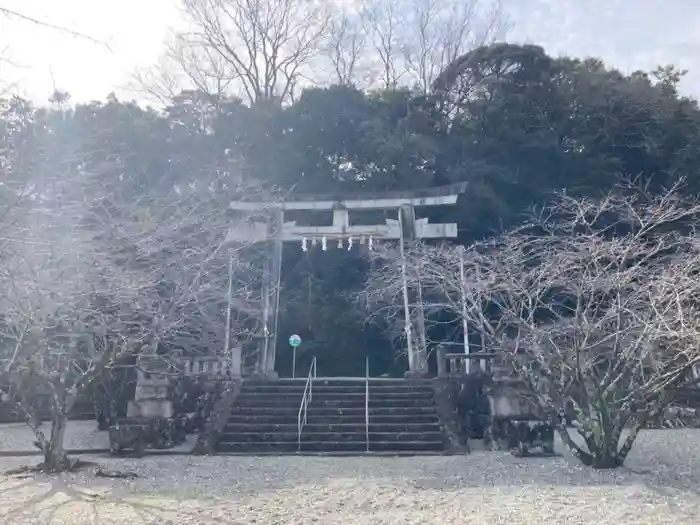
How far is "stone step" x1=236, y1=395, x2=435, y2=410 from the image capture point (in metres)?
12.5

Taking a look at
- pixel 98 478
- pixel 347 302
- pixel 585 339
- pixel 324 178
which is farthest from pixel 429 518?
pixel 324 178

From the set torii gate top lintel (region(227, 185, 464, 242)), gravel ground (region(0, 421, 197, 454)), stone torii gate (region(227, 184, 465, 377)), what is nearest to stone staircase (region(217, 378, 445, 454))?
gravel ground (region(0, 421, 197, 454))

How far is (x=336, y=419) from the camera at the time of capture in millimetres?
11945

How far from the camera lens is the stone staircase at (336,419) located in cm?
1099

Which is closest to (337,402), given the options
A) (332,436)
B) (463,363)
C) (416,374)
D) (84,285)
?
(332,436)

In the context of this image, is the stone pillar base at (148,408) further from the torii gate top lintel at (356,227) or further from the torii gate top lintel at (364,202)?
the torii gate top lintel at (364,202)

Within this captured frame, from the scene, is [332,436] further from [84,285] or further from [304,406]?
[84,285]

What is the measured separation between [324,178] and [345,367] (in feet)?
18.3

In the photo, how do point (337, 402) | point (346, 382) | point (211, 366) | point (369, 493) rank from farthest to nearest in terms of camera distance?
1. point (211, 366)
2. point (346, 382)
3. point (337, 402)
4. point (369, 493)

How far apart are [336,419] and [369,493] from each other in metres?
4.89

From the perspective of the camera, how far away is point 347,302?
58.5 feet

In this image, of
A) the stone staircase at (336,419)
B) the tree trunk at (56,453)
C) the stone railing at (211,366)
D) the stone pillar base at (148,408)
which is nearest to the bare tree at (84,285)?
the tree trunk at (56,453)

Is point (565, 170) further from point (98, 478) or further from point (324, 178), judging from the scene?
point (98, 478)

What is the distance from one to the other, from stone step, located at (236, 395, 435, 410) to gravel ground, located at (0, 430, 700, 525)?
2881 millimetres
